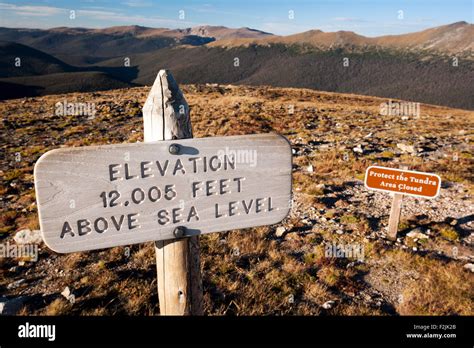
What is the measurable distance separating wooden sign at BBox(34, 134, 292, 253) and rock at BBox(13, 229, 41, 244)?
4.78 meters

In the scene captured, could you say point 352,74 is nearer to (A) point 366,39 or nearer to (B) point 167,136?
(A) point 366,39

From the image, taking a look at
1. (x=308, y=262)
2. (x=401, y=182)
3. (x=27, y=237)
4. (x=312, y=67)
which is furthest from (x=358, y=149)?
(x=312, y=67)

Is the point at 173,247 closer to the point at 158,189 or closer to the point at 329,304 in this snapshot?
the point at 158,189

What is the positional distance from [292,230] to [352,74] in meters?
134

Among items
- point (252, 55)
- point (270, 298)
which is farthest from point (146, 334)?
point (252, 55)

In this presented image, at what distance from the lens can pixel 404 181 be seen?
5688 millimetres

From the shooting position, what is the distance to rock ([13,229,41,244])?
226 inches

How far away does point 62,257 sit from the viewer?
208 inches

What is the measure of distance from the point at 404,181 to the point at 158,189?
5094mm

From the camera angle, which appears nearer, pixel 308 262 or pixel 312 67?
pixel 308 262

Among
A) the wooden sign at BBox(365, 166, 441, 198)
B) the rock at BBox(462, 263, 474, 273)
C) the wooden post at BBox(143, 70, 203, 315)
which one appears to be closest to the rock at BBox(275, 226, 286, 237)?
the wooden sign at BBox(365, 166, 441, 198)

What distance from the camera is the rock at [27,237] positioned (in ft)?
18.9

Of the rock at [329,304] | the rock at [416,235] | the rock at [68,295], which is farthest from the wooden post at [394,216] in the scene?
the rock at [68,295]

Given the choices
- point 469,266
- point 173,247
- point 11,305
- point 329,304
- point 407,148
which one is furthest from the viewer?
point 407,148
